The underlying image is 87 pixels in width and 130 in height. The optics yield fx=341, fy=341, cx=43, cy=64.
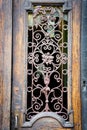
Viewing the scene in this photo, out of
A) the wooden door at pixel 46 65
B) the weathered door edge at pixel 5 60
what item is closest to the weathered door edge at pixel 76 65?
the wooden door at pixel 46 65

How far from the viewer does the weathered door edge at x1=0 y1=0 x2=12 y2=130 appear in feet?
9.96

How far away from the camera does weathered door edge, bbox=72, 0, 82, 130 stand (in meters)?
3.12

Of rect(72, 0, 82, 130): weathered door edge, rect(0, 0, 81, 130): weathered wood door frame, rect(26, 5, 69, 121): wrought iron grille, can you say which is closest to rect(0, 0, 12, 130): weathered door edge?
rect(0, 0, 81, 130): weathered wood door frame

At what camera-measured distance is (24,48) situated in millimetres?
3160

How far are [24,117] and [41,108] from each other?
17cm

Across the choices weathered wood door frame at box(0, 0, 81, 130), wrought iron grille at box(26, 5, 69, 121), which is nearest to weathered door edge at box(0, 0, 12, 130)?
weathered wood door frame at box(0, 0, 81, 130)

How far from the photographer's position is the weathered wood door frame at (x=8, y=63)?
3.05 metres

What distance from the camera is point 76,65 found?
316cm

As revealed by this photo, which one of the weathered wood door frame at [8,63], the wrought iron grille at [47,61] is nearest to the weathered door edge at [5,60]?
the weathered wood door frame at [8,63]

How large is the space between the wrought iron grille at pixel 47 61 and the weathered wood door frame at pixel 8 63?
8cm

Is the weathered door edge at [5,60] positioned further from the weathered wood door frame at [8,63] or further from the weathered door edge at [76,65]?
the weathered door edge at [76,65]

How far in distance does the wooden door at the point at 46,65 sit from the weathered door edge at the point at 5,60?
0.09 metres

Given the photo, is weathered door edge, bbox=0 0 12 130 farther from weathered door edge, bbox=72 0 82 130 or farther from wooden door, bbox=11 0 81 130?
weathered door edge, bbox=72 0 82 130

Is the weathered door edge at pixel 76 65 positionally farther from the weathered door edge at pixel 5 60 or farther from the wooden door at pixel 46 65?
the weathered door edge at pixel 5 60
